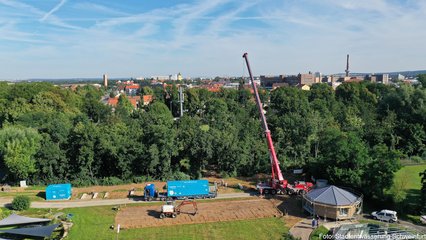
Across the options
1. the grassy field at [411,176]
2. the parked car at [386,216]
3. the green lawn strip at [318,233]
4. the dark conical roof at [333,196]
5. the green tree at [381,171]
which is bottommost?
the green lawn strip at [318,233]

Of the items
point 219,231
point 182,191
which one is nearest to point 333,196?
point 219,231

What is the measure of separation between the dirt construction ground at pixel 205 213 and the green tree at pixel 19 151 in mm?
14846

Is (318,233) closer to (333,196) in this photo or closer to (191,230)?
(333,196)

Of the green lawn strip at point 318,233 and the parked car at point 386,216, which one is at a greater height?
the parked car at point 386,216

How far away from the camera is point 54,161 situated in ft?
129

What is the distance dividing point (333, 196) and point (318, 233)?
4.70 m

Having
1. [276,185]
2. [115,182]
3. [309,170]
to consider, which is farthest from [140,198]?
[309,170]

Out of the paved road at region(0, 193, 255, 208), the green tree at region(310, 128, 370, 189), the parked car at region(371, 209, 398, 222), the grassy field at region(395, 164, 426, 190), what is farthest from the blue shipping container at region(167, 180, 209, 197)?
the grassy field at region(395, 164, 426, 190)

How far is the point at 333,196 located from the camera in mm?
29312

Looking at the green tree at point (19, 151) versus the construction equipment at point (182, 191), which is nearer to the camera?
the construction equipment at point (182, 191)

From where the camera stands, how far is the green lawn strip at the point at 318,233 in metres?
25.1

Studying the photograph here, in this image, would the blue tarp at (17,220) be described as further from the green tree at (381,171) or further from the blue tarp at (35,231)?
the green tree at (381,171)

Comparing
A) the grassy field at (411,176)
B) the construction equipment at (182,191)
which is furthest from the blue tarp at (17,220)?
the grassy field at (411,176)

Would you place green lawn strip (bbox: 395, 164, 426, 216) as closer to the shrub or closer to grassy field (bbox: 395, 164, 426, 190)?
grassy field (bbox: 395, 164, 426, 190)
